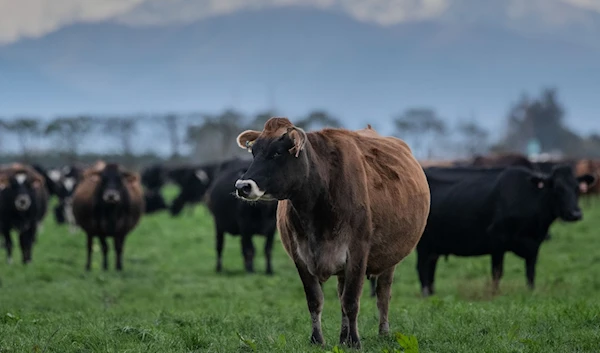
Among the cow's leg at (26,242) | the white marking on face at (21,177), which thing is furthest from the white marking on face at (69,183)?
the cow's leg at (26,242)

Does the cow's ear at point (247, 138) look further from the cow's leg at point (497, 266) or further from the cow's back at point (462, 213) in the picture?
the cow's leg at point (497, 266)

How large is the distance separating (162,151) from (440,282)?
91886 mm

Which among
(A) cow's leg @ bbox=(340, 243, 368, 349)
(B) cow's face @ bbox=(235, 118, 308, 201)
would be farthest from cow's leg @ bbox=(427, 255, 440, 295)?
(B) cow's face @ bbox=(235, 118, 308, 201)

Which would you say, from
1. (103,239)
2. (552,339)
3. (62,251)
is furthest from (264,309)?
(62,251)

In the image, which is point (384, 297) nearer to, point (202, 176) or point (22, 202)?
point (22, 202)

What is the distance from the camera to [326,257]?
24.1 ft

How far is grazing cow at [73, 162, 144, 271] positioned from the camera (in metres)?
18.3

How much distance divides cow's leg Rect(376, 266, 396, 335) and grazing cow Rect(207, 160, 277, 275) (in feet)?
29.0

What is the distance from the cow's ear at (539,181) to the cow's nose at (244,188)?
7.75 meters

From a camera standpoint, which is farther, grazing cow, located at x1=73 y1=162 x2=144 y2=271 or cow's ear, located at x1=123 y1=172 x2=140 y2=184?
Answer: cow's ear, located at x1=123 y1=172 x2=140 y2=184

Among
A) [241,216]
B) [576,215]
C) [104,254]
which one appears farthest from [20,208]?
[576,215]

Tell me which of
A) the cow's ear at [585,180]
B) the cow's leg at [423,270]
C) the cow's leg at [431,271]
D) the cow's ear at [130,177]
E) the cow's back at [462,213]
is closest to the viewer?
the cow's back at [462,213]

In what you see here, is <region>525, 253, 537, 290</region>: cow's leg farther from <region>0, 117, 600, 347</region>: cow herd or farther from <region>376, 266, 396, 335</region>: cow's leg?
<region>376, 266, 396, 335</region>: cow's leg

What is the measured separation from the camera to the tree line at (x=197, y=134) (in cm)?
9712
